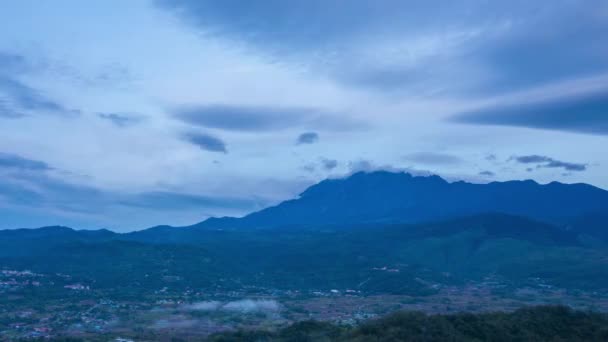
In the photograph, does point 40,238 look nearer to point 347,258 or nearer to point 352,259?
point 347,258

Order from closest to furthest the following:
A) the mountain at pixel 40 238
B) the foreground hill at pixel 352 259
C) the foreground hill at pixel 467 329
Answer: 1. the foreground hill at pixel 467 329
2. the foreground hill at pixel 352 259
3. the mountain at pixel 40 238

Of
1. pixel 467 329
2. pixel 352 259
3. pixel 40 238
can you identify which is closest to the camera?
pixel 467 329

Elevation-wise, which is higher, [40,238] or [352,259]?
[40,238]

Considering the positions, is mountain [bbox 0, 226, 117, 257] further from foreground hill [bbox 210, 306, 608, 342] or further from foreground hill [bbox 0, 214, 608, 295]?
foreground hill [bbox 210, 306, 608, 342]

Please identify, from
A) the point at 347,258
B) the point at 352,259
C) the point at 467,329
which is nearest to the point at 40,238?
the point at 347,258

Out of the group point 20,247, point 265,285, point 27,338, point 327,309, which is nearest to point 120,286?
point 265,285

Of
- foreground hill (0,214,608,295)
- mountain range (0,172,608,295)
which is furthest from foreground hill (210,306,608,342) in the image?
foreground hill (0,214,608,295)

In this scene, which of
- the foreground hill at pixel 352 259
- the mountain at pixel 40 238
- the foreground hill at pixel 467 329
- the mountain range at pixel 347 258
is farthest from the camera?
the mountain at pixel 40 238

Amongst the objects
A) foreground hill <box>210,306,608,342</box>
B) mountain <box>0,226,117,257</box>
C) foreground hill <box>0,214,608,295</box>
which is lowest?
foreground hill <box>210,306,608,342</box>

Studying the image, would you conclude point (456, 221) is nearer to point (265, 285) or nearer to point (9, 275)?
point (265, 285)

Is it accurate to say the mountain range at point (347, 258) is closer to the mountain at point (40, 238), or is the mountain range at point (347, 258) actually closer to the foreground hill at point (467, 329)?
the mountain at point (40, 238)

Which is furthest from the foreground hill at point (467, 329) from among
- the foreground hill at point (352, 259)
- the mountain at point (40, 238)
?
the mountain at point (40, 238)
